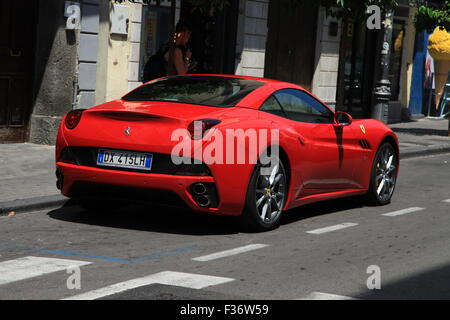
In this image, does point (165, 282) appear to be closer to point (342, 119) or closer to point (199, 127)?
point (199, 127)

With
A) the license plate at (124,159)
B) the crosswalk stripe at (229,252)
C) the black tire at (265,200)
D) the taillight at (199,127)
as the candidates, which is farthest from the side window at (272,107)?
the crosswalk stripe at (229,252)

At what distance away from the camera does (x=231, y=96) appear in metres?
8.88

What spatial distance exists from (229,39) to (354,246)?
1220 centimetres

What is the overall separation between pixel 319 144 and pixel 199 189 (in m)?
1.74

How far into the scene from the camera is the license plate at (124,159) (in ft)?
26.7

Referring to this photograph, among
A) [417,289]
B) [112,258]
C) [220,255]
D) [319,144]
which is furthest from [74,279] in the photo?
[319,144]

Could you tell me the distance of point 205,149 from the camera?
313 inches

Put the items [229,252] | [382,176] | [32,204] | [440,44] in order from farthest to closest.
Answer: [440,44], [382,176], [32,204], [229,252]

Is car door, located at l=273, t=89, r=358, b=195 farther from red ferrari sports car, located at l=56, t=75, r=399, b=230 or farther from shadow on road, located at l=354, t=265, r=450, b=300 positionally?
shadow on road, located at l=354, t=265, r=450, b=300

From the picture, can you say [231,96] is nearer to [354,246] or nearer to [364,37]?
[354,246]

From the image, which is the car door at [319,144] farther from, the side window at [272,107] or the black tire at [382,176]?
the black tire at [382,176]

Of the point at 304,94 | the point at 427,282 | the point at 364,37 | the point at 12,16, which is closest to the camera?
the point at 427,282

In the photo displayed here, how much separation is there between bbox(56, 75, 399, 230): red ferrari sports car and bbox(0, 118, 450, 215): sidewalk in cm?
58
